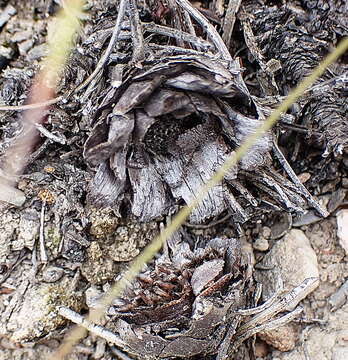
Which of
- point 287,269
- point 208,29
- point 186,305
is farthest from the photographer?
point 287,269

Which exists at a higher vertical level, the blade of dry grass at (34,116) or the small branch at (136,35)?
the small branch at (136,35)

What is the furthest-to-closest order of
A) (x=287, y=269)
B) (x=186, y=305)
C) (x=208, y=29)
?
(x=287, y=269) → (x=208, y=29) → (x=186, y=305)

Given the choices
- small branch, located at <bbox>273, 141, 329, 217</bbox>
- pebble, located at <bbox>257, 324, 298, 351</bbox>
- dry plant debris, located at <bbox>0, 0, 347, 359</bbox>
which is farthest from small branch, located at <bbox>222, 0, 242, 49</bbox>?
pebble, located at <bbox>257, 324, 298, 351</bbox>

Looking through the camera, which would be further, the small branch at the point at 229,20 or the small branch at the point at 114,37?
the small branch at the point at 229,20

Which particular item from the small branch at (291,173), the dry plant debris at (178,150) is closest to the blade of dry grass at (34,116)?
the dry plant debris at (178,150)

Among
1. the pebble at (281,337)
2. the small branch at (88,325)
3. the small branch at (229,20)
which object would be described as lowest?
the pebble at (281,337)

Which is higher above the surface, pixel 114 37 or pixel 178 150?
pixel 114 37

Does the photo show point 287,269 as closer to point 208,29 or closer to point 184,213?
point 184,213

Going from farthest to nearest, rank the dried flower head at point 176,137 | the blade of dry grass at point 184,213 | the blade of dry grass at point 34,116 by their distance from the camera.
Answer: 1. the blade of dry grass at point 34,116
2. the blade of dry grass at point 184,213
3. the dried flower head at point 176,137

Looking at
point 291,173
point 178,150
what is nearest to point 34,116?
point 178,150

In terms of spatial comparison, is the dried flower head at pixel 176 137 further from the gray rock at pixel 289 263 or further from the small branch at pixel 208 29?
the gray rock at pixel 289 263
